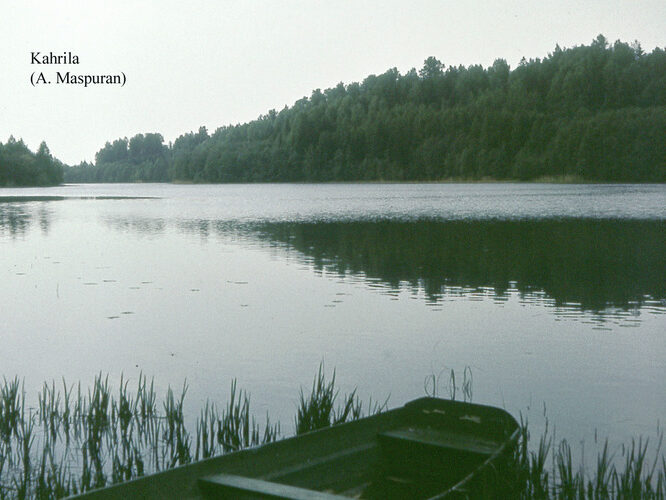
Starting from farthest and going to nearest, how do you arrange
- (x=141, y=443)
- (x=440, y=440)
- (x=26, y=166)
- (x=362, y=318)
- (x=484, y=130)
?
(x=26, y=166), (x=484, y=130), (x=362, y=318), (x=141, y=443), (x=440, y=440)

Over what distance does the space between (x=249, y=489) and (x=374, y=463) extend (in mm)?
1668

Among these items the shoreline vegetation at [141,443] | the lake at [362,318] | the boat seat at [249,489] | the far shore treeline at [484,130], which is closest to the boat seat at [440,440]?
the shoreline vegetation at [141,443]

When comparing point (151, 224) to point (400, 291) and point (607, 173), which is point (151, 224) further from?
point (607, 173)

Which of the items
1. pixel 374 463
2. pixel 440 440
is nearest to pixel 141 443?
pixel 374 463

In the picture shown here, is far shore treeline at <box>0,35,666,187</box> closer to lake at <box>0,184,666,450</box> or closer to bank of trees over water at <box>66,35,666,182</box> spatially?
bank of trees over water at <box>66,35,666,182</box>

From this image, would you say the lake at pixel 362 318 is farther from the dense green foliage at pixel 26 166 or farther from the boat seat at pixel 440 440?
the dense green foliage at pixel 26 166

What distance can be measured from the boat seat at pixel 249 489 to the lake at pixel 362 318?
3.81 m

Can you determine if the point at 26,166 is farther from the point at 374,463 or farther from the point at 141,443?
the point at 374,463

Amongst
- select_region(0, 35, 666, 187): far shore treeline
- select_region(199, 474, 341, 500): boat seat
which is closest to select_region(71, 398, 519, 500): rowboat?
select_region(199, 474, 341, 500): boat seat

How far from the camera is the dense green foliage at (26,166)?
142000 mm

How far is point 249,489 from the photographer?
541 cm

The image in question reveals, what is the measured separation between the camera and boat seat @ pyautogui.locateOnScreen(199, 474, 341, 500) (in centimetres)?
529

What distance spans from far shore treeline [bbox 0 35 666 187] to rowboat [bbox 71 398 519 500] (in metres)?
114

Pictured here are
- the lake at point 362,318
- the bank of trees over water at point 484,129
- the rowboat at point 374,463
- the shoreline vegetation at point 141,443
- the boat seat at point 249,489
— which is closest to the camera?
the boat seat at point 249,489
